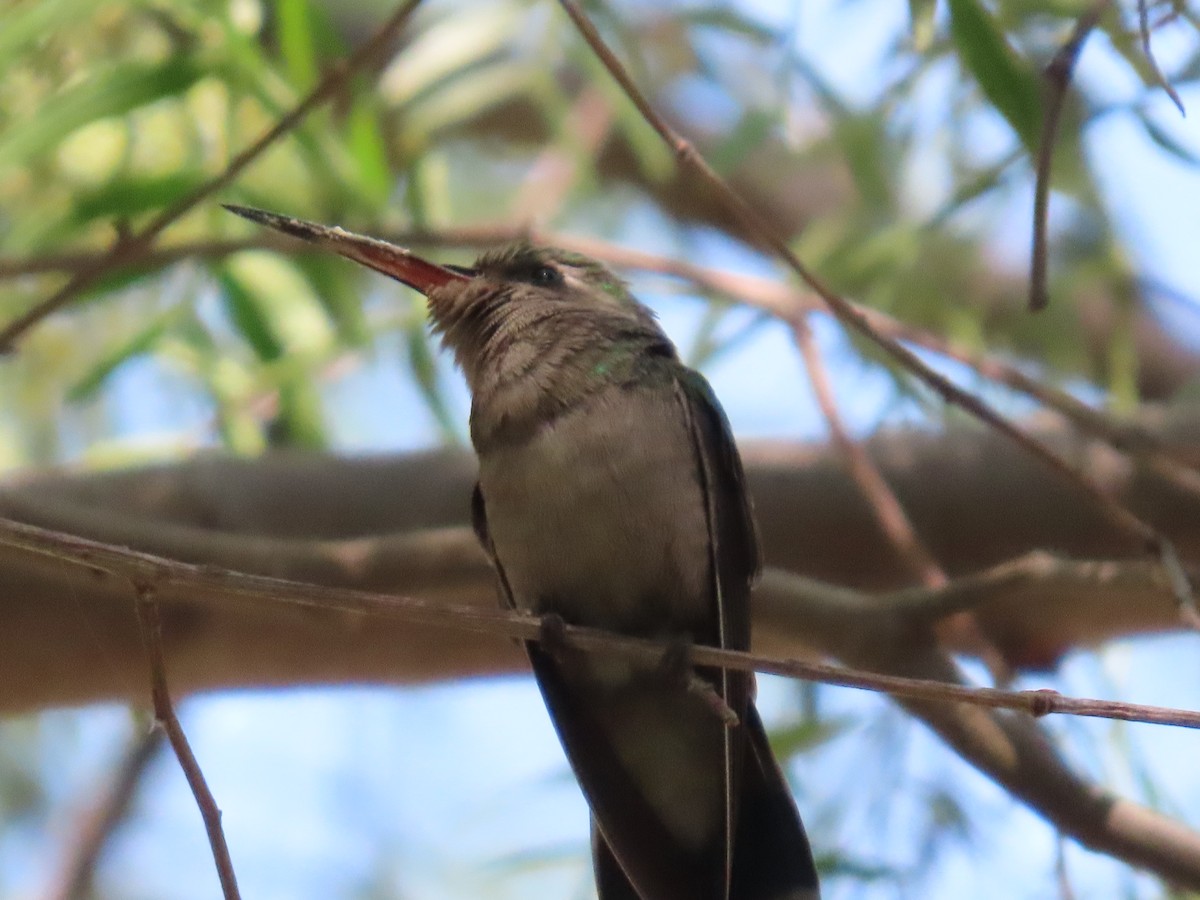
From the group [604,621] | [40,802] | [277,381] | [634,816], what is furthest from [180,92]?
[40,802]

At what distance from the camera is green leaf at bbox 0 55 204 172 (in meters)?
2.43

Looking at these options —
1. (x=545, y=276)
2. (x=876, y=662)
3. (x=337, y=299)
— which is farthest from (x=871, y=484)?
(x=337, y=299)

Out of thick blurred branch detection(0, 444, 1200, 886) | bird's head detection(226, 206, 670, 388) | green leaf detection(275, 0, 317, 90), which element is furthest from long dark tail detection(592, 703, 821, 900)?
green leaf detection(275, 0, 317, 90)

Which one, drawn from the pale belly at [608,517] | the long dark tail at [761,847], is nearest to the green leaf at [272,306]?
the pale belly at [608,517]

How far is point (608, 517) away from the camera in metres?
2.24

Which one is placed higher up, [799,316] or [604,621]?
[799,316]

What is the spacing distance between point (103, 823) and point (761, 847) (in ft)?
7.92

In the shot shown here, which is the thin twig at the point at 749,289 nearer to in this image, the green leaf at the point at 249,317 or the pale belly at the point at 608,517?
the green leaf at the point at 249,317

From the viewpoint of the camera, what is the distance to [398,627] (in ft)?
10.0

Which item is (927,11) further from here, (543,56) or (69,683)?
(69,683)

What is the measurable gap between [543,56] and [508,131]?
2.35 meters

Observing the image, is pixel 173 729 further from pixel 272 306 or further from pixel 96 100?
pixel 272 306

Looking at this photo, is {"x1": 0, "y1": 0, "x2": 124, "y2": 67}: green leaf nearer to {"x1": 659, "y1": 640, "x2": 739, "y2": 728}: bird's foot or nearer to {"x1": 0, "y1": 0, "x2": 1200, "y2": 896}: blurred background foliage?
{"x1": 0, "y1": 0, "x2": 1200, "y2": 896}: blurred background foliage

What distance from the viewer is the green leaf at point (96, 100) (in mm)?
2430
